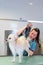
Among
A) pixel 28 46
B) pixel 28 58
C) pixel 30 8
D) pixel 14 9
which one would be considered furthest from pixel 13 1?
pixel 28 58

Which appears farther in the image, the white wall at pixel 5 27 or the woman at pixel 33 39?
the woman at pixel 33 39

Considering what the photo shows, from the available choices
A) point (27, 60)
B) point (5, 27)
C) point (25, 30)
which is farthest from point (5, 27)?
point (27, 60)

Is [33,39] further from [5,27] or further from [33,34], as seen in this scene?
[5,27]

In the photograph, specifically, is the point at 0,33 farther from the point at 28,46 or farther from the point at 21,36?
the point at 28,46

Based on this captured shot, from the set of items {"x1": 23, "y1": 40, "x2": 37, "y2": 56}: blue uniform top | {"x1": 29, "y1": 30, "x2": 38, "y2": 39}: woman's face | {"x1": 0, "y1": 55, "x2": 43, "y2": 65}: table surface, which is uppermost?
{"x1": 29, "y1": 30, "x2": 38, "y2": 39}: woman's face

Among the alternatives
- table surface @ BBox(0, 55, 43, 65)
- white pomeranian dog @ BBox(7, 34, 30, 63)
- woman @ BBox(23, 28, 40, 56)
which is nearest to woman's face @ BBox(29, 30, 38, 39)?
woman @ BBox(23, 28, 40, 56)

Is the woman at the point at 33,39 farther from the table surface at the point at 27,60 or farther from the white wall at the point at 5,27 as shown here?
the white wall at the point at 5,27

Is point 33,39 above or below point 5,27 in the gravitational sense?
below

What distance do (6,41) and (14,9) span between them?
20.1 inches

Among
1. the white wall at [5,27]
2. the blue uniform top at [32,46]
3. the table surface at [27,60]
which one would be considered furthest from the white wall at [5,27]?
the blue uniform top at [32,46]

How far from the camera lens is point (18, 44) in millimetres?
2205

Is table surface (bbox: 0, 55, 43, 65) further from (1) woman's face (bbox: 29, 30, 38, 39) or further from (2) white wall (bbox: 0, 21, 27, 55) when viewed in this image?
(1) woman's face (bbox: 29, 30, 38, 39)

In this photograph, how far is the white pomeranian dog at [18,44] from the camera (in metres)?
2.16

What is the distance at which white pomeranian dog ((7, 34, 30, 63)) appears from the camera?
2.16 metres
